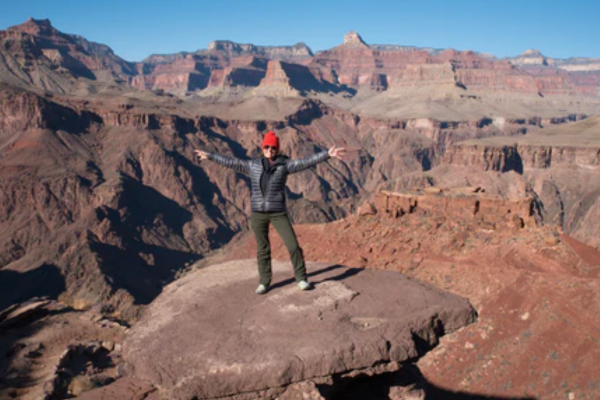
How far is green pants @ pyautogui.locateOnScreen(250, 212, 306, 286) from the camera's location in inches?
321

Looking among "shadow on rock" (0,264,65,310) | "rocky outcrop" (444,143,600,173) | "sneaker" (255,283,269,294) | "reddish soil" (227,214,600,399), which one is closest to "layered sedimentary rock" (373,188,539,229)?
"reddish soil" (227,214,600,399)

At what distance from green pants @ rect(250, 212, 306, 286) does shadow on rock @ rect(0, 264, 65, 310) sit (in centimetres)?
4442

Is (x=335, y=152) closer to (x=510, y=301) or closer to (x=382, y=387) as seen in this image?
(x=382, y=387)

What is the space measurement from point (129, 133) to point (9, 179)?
25.5m

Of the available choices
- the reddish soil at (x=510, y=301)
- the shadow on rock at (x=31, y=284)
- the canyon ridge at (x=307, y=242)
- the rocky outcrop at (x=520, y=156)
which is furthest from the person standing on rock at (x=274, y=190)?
the rocky outcrop at (x=520, y=156)

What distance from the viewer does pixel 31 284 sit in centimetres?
4806

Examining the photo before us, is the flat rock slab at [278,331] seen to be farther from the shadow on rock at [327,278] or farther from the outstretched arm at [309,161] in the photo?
the outstretched arm at [309,161]

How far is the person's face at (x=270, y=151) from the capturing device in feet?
26.1

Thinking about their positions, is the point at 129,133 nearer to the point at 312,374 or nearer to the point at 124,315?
the point at 124,315

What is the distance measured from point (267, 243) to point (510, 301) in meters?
9.58

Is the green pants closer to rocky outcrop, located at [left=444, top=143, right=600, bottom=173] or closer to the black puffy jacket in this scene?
the black puffy jacket

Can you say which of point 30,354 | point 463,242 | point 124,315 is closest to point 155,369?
point 30,354

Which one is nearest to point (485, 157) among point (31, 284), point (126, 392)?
point (31, 284)

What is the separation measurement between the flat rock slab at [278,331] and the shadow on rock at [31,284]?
145 ft
